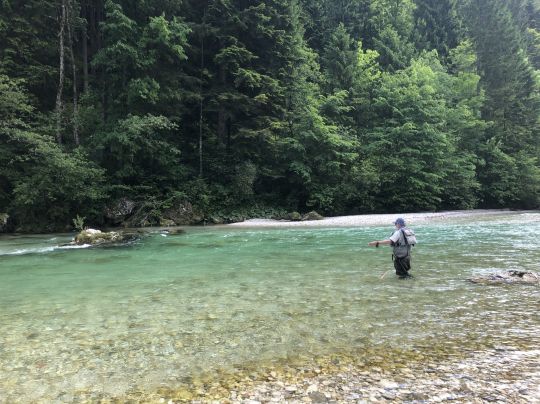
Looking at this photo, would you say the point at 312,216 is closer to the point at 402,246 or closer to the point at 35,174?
the point at 35,174

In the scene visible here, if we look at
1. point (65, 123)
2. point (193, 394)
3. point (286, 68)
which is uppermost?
point (286, 68)

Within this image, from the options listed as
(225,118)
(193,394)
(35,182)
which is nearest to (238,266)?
(193,394)

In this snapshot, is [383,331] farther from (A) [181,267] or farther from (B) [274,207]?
(B) [274,207]

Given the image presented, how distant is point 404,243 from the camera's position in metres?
9.15

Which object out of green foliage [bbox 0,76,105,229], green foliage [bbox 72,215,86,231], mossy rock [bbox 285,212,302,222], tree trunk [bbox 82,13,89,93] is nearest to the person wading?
green foliage [bbox 72,215,86,231]

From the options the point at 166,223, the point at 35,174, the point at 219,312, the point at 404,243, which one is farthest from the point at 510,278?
the point at 35,174

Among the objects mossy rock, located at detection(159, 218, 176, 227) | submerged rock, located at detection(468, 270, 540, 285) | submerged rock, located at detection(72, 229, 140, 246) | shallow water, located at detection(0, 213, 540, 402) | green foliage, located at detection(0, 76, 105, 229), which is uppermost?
green foliage, located at detection(0, 76, 105, 229)

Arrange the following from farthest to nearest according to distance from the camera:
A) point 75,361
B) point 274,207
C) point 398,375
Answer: point 274,207 → point 75,361 → point 398,375

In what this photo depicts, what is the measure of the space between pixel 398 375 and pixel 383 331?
144 centimetres

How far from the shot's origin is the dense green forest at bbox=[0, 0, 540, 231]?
25.1 m

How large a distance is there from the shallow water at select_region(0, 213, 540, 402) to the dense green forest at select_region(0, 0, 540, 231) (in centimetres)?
1370

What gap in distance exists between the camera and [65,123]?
1041 inches

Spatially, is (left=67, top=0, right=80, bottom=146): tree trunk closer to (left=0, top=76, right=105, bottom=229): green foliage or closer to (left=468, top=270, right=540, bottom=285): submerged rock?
(left=0, top=76, right=105, bottom=229): green foliage

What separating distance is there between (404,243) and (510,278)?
7.50ft
